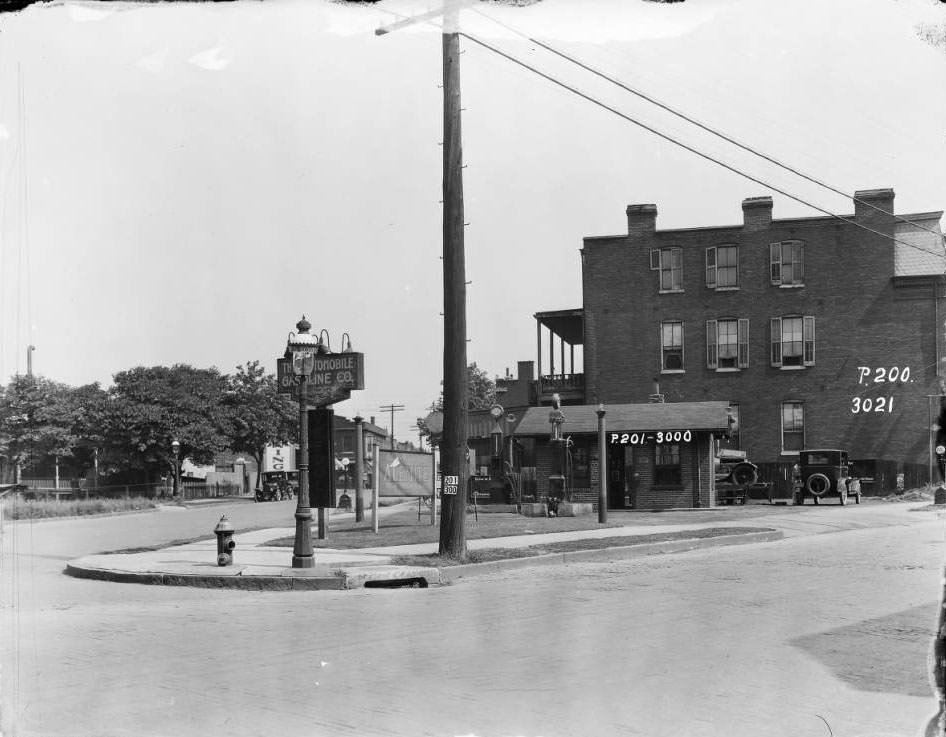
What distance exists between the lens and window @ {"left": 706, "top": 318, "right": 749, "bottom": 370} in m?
49.0

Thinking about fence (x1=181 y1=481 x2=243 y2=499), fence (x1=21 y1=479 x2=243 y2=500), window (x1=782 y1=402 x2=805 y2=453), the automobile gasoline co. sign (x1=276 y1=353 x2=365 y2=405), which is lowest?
fence (x1=181 y1=481 x2=243 y2=499)

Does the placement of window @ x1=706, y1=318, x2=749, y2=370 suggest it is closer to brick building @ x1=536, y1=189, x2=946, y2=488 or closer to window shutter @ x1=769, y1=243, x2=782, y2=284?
brick building @ x1=536, y1=189, x2=946, y2=488

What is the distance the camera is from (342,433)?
117 meters

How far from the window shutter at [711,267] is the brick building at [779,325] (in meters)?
0.05

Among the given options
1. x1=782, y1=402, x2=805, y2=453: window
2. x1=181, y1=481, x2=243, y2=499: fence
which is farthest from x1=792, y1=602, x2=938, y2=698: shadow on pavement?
x1=181, y1=481, x2=243, y2=499: fence

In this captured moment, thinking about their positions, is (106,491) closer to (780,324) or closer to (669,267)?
(669,267)

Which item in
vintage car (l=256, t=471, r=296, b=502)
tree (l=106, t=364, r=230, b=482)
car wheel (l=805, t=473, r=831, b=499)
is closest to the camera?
car wheel (l=805, t=473, r=831, b=499)

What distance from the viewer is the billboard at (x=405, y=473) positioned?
930 inches

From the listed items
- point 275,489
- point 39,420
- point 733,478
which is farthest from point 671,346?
point 39,420

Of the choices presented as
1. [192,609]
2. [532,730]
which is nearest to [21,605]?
[192,609]

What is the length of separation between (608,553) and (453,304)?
5.64m

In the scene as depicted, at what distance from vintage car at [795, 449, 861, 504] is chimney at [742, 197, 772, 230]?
1529cm

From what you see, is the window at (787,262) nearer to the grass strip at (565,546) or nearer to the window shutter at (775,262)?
the window shutter at (775,262)

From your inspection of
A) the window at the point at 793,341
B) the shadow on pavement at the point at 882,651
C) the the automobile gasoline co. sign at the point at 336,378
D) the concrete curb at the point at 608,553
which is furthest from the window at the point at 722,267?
the shadow on pavement at the point at 882,651
